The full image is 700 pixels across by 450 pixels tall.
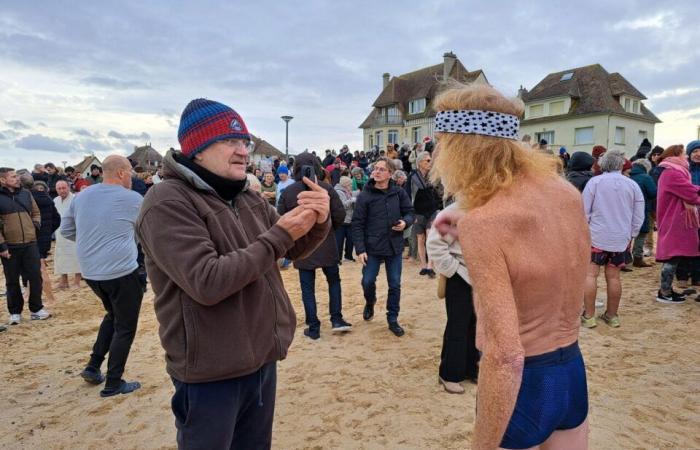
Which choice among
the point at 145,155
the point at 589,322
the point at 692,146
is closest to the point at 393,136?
the point at 145,155

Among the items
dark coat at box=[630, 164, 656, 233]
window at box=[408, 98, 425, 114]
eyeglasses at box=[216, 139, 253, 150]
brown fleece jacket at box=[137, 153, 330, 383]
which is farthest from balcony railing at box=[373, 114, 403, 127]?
brown fleece jacket at box=[137, 153, 330, 383]

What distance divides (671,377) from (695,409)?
61cm

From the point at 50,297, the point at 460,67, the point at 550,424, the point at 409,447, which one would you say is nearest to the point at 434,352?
the point at 409,447

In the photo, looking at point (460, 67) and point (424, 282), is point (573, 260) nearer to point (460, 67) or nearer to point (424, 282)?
point (424, 282)

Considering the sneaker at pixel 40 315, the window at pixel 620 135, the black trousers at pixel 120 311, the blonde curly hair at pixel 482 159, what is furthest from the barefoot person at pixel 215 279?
the window at pixel 620 135

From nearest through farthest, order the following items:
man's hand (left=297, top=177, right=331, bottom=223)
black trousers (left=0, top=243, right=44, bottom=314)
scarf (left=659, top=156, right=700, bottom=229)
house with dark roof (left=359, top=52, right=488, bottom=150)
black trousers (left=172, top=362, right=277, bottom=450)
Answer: black trousers (left=172, top=362, right=277, bottom=450) < man's hand (left=297, top=177, right=331, bottom=223) < scarf (left=659, top=156, right=700, bottom=229) < black trousers (left=0, top=243, right=44, bottom=314) < house with dark roof (left=359, top=52, right=488, bottom=150)

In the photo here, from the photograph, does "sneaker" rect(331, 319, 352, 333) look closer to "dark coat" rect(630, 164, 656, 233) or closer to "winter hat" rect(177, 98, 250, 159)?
"winter hat" rect(177, 98, 250, 159)

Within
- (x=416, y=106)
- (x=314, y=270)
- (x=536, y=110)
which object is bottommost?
(x=314, y=270)

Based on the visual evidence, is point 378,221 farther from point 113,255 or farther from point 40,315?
point 40,315

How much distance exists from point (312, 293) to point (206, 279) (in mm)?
3856

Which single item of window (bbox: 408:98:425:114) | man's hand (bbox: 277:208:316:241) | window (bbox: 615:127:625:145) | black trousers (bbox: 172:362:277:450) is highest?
window (bbox: 408:98:425:114)

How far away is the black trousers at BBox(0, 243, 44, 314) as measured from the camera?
5.84 metres

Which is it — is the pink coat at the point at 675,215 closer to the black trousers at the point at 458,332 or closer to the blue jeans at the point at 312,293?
the black trousers at the point at 458,332

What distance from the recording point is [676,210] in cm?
581
